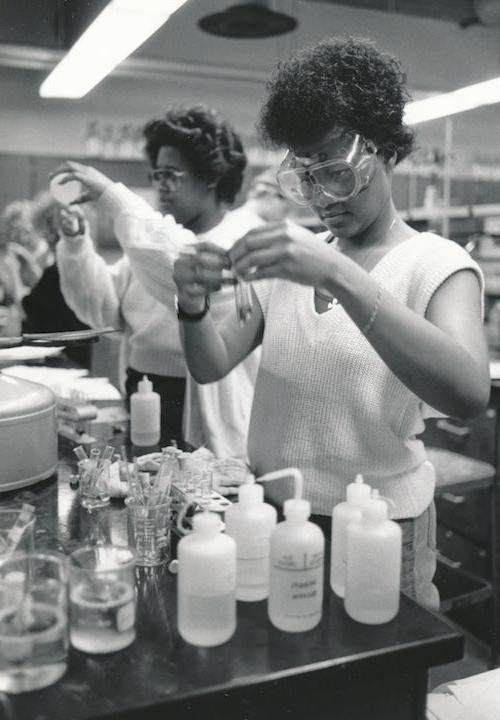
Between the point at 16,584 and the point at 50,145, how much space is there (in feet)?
23.6

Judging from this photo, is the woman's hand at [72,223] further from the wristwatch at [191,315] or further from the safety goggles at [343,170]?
the safety goggles at [343,170]

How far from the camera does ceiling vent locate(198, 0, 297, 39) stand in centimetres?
510

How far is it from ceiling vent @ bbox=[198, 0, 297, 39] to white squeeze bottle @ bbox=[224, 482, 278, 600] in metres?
4.81

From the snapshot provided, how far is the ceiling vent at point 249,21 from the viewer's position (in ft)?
16.7

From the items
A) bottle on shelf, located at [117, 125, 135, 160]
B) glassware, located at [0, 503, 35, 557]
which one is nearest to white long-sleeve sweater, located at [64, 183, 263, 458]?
glassware, located at [0, 503, 35, 557]

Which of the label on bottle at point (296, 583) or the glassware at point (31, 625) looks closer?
the glassware at point (31, 625)

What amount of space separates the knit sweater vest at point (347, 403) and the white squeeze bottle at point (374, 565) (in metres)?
0.43

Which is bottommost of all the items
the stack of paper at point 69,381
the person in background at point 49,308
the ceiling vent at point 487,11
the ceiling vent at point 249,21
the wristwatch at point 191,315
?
the stack of paper at point 69,381

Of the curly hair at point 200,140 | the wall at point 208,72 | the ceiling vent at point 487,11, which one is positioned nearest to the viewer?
the curly hair at point 200,140

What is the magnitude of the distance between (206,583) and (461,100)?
3.22 m

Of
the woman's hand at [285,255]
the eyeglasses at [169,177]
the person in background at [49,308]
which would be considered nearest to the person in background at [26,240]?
the person in background at [49,308]

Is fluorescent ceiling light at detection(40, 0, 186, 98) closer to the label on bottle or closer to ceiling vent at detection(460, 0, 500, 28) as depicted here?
the label on bottle

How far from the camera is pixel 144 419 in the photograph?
2.00 m

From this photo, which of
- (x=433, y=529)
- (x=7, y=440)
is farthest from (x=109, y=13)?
(x=433, y=529)
